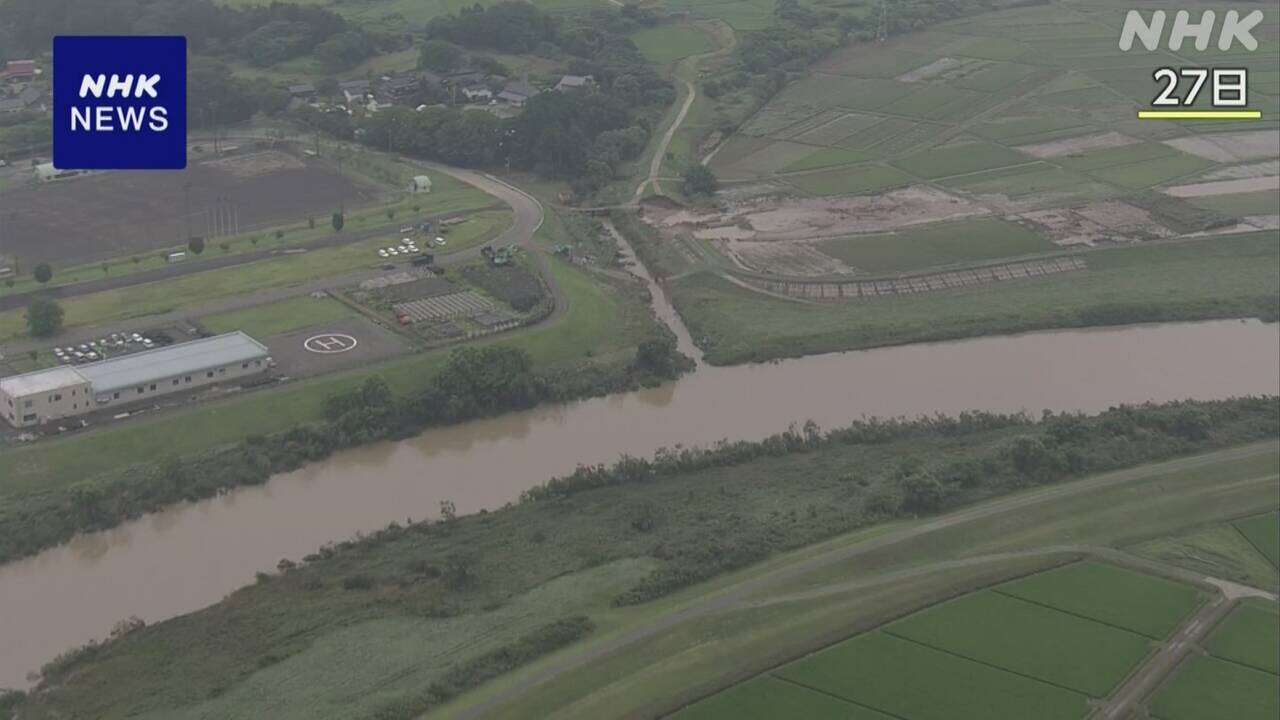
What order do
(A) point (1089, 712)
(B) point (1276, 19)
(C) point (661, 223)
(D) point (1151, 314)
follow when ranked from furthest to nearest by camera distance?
(B) point (1276, 19)
(C) point (661, 223)
(D) point (1151, 314)
(A) point (1089, 712)

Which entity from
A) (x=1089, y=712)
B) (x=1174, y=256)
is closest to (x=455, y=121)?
(x=1174, y=256)

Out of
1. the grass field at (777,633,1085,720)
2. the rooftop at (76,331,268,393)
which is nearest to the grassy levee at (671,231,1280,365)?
the rooftop at (76,331,268,393)

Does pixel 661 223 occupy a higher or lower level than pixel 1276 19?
lower

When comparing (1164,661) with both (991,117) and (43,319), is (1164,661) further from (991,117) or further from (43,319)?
(991,117)

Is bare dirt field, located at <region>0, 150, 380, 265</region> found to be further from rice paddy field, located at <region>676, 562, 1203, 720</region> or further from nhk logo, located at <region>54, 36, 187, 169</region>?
rice paddy field, located at <region>676, 562, 1203, 720</region>

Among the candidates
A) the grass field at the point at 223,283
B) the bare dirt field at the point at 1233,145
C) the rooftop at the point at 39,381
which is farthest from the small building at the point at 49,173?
the bare dirt field at the point at 1233,145

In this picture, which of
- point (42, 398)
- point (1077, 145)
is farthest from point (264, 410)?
point (1077, 145)

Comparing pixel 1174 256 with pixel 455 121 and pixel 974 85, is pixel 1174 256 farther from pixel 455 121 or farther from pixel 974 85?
pixel 455 121
